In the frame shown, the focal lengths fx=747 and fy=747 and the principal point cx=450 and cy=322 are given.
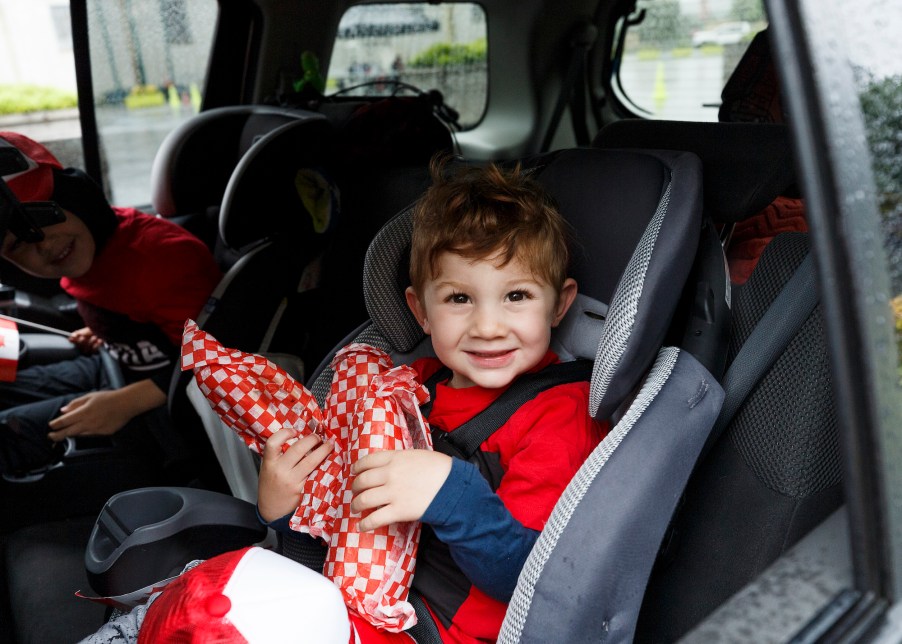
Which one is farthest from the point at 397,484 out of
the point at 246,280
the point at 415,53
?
the point at 415,53

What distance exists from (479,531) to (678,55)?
10.7ft

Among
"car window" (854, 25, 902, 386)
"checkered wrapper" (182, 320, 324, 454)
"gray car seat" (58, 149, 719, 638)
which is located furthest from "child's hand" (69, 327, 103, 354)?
"car window" (854, 25, 902, 386)

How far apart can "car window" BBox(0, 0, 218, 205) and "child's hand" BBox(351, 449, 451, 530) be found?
2065 mm

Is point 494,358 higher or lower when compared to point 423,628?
higher

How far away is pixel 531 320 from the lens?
3.73 feet

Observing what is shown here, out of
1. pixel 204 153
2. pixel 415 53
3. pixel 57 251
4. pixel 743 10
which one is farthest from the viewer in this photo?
pixel 415 53

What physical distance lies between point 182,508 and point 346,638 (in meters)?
0.49

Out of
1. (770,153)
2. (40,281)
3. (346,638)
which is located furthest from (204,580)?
(40,281)

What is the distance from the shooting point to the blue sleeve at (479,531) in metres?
0.91

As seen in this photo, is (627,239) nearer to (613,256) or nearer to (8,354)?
(613,256)

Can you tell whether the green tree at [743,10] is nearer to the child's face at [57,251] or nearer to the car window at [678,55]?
the car window at [678,55]

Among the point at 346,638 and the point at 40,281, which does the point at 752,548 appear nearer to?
the point at 346,638

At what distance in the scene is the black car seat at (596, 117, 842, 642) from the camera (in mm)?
943

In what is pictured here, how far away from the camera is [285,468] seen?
1135mm
